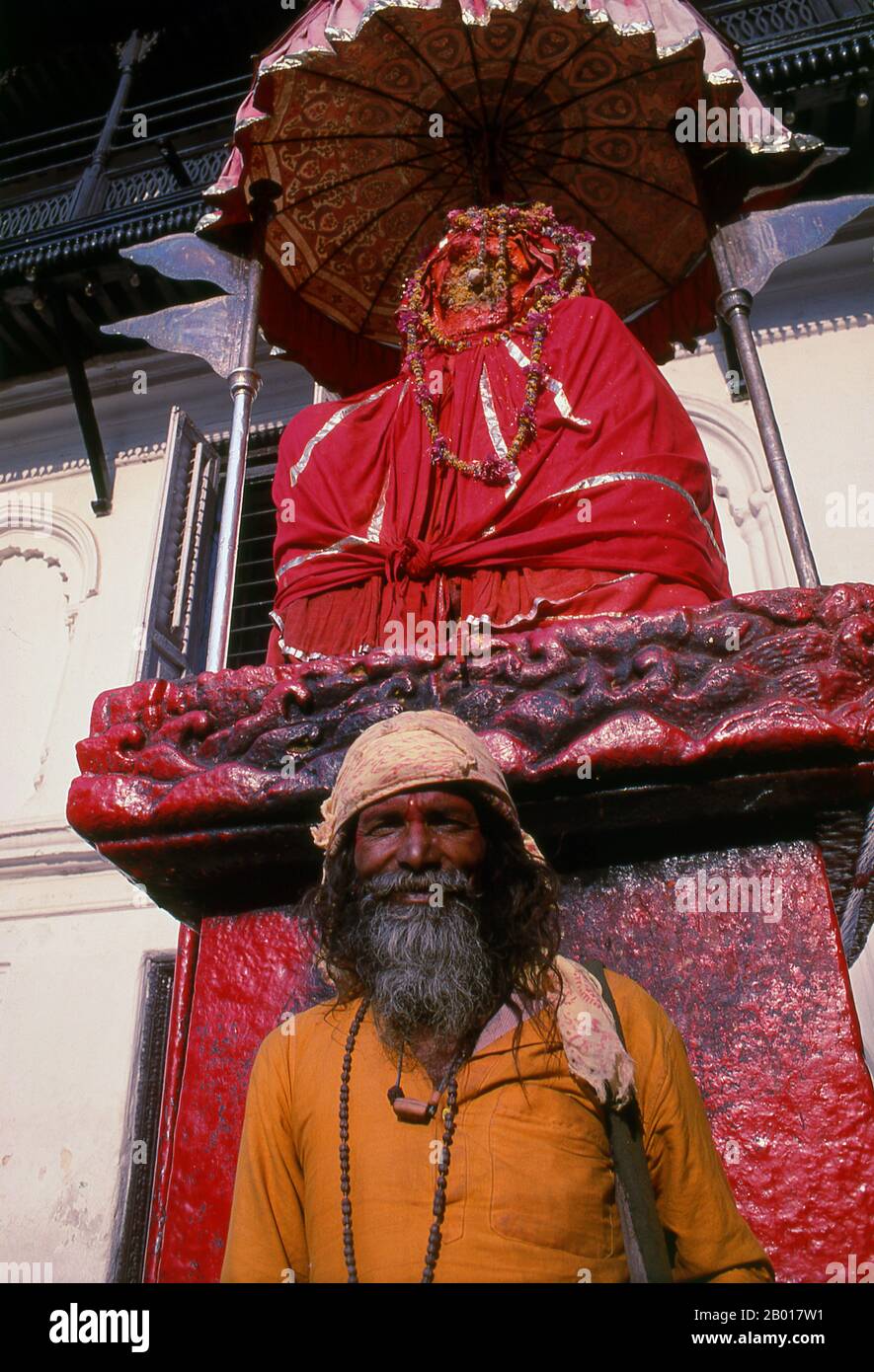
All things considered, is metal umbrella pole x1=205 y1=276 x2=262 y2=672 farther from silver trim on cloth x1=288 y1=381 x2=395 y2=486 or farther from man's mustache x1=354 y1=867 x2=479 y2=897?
man's mustache x1=354 y1=867 x2=479 y2=897

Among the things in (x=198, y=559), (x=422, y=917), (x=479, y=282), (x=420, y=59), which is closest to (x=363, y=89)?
(x=420, y=59)

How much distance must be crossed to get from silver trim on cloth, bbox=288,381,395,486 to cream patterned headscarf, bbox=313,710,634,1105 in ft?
6.20

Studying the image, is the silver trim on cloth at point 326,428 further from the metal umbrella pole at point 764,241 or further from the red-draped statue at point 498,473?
the metal umbrella pole at point 764,241

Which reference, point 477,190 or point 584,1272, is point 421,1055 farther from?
point 477,190

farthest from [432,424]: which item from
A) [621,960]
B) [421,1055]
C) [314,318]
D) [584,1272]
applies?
[584,1272]

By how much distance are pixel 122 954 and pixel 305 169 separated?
4.37 metres

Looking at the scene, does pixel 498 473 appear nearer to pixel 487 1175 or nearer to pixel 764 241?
pixel 764 241

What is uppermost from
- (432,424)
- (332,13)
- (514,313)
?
(332,13)

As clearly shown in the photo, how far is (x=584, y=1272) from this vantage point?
4.84 ft

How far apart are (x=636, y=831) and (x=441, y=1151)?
0.83m

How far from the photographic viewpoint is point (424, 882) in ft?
5.72

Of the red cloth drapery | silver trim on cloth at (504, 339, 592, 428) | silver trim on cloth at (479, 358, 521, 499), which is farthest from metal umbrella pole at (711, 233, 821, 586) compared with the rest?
silver trim on cloth at (479, 358, 521, 499)

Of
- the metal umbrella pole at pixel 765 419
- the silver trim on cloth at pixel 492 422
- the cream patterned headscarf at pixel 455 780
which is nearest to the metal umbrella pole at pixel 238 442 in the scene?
the silver trim on cloth at pixel 492 422

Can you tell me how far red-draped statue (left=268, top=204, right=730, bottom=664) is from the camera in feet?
9.21
